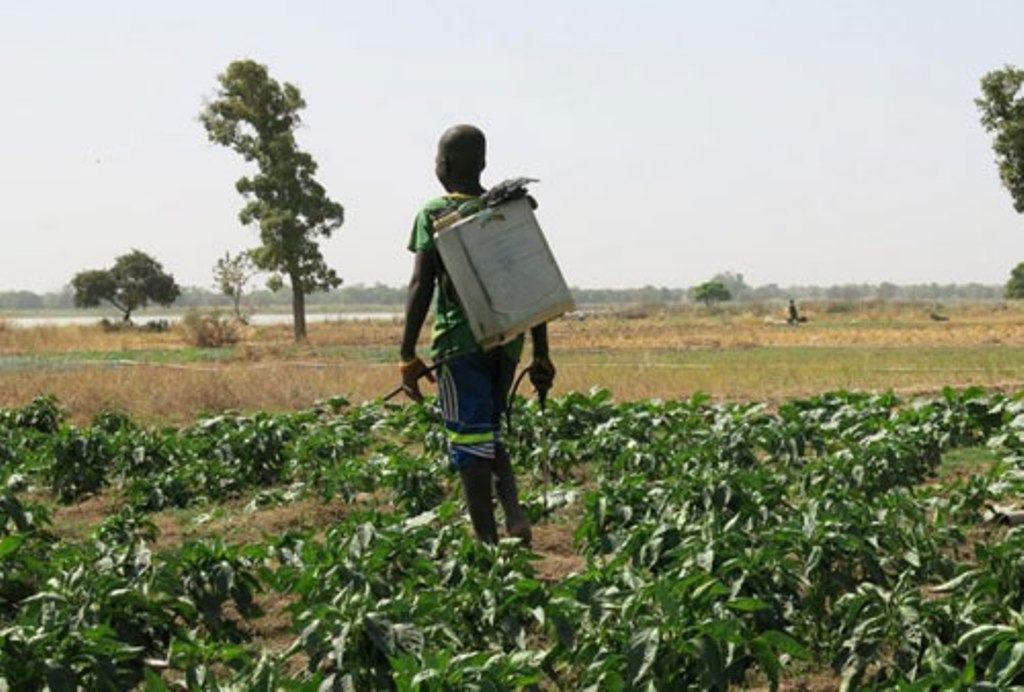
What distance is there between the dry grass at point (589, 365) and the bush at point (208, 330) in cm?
123

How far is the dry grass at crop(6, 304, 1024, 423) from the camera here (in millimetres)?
17172

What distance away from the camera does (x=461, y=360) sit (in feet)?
19.0

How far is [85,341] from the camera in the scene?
46.3 meters

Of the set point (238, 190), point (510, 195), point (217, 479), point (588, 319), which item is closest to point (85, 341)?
point (238, 190)

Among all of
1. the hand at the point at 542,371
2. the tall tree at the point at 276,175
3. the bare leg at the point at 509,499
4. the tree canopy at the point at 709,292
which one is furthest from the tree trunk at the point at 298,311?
the tree canopy at the point at 709,292

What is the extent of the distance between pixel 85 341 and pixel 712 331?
931 inches

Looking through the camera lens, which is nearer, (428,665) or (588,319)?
(428,665)

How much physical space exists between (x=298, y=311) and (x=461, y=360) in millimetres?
41537

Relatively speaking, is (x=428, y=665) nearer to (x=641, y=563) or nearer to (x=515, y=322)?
(x=641, y=563)

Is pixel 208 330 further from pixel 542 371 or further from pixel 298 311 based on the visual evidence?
pixel 542 371

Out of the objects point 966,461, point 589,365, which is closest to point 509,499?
point 966,461

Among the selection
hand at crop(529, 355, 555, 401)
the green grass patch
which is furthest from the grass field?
hand at crop(529, 355, 555, 401)

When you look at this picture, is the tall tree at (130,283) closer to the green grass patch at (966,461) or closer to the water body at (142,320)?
the water body at (142,320)

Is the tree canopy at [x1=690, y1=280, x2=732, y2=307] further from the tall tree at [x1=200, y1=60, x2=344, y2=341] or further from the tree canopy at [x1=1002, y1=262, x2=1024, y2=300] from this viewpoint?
the tall tree at [x1=200, y1=60, x2=344, y2=341]
